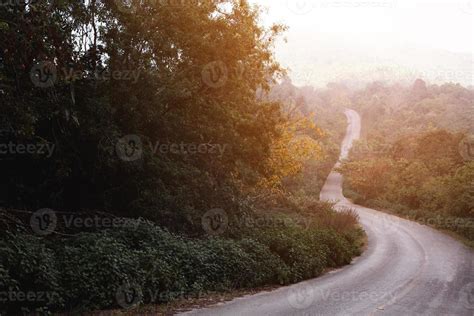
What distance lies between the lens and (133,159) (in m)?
14.4

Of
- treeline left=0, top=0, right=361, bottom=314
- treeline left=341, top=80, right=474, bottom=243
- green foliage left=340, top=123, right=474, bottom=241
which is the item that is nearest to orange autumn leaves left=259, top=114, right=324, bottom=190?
treeline left=0, top=0, right=361, bottom=314

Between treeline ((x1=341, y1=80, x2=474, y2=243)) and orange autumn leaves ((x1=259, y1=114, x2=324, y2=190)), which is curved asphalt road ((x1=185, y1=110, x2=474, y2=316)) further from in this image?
orange autumn leaves ((x1=259, y1=114, x2=324, y2=190))

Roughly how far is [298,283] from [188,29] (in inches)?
454

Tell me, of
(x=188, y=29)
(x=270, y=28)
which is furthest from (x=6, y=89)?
(x=270, y=28)

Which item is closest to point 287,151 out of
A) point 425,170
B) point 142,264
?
point 142,264

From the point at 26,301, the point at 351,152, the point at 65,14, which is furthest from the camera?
the point at 351,152

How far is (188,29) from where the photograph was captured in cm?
1717

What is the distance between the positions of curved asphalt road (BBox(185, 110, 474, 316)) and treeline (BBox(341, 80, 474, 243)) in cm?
377

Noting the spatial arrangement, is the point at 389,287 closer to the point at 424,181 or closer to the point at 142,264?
the point at 142,264

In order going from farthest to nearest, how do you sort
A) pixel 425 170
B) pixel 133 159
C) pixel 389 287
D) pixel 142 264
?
pixel 425 170 < pixel 389 287 < pixel 133 159 < pixel 142 264

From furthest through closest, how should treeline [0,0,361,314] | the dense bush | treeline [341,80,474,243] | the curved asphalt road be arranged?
treeline [341,80,474,243] → the curved asphalt road → treeline [0,0,361,314] → the dense bush

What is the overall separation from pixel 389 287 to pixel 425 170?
2612 cm

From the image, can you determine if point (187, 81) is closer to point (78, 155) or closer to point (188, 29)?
point (188, 29)

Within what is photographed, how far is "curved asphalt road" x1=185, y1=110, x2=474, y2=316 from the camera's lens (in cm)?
1179
